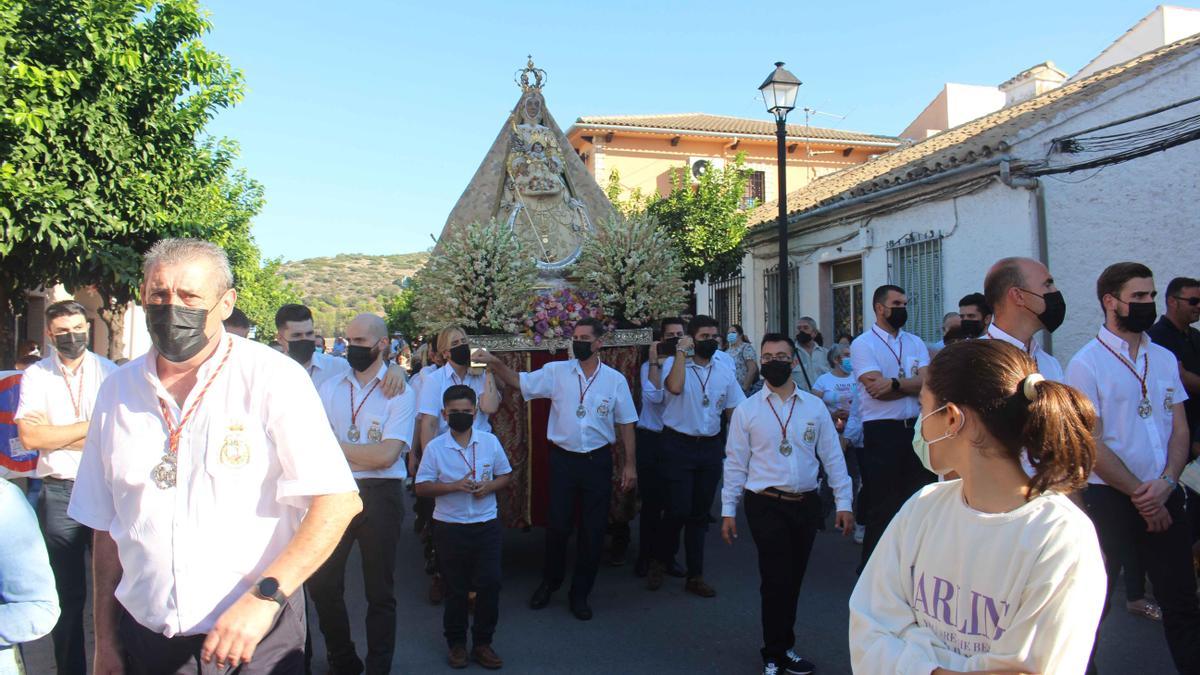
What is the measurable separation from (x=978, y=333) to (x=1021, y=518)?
12.1 ft

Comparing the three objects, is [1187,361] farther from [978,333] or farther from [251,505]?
[251,505]

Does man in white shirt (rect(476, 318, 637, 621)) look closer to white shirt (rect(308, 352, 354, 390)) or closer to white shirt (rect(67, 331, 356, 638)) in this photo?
white shirt (rect(308, 352, 354, 390))

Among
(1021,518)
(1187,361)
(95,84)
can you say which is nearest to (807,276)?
(1187,361)

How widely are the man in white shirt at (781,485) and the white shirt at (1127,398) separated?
1.38 metres

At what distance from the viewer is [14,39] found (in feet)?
→ 26.2

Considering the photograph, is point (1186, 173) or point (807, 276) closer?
point (1186, 173)

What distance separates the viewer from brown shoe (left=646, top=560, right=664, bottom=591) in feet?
21.9

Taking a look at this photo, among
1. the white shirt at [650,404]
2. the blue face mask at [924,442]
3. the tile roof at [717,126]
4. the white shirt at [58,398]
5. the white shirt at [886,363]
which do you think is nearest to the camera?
the blue face mask at [924,442]

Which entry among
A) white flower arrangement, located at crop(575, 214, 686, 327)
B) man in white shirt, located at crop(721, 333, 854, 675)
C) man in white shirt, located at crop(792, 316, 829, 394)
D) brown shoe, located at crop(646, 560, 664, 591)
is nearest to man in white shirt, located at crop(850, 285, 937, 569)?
man in white shirt, located at crop(721, 333, 854, 675)

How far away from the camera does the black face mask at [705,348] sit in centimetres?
691

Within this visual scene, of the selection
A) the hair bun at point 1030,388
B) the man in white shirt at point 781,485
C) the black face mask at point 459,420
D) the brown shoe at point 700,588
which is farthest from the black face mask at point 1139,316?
the black face mask at point 459,420

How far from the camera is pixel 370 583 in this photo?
4.74 m

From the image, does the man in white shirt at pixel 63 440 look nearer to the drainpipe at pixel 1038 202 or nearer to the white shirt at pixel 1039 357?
the white shirt at pixel 1039 357

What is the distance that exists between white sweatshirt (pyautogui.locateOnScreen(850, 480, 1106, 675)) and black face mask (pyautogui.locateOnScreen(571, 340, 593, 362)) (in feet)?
13.2
